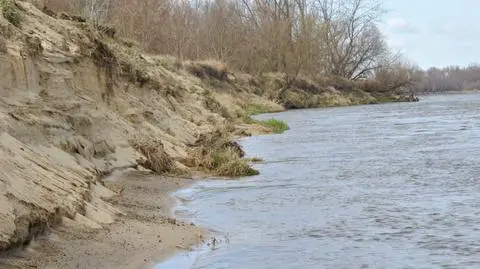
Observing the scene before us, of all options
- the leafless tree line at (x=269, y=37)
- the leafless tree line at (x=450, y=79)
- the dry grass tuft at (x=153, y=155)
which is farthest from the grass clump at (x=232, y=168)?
the leafless tree line at (x=450, y=79)

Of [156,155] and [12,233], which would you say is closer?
[12,233]

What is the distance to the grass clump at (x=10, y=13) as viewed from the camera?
13.5 meters

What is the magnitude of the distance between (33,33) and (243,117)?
74.2ft

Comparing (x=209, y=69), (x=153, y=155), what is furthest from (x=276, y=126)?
(x=209, y=69)

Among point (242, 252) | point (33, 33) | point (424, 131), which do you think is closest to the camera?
point (242, 252)

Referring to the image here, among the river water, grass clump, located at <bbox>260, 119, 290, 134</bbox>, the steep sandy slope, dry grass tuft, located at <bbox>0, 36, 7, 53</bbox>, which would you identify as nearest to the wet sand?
the steep sandy slope

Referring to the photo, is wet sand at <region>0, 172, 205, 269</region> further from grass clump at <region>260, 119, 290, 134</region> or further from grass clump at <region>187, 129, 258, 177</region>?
grass clump at <region>260, 119, 290, 134</region>

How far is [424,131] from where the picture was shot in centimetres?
2591

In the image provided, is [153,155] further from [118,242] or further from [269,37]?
[269,37]

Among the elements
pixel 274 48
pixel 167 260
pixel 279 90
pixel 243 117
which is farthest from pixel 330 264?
pixel 274 48

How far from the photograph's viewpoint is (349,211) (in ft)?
33.4

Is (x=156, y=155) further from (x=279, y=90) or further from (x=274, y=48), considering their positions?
(x=274, y=48)

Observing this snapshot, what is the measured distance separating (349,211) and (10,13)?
8.09m

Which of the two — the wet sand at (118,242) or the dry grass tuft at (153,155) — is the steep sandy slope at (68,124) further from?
the wet sand at (118,242)
